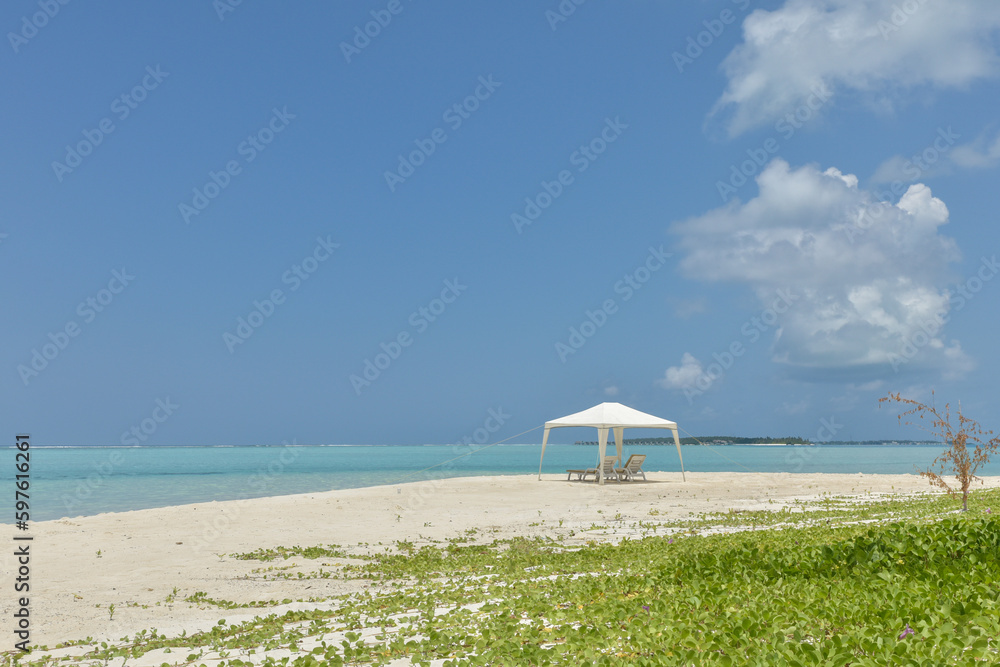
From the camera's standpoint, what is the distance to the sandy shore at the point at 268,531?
24.7ft

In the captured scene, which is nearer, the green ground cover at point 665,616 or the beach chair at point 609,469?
the green ground cover at point 665,616

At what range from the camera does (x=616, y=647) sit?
4492mm

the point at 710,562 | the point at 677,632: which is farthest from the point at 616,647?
the point at 710,562

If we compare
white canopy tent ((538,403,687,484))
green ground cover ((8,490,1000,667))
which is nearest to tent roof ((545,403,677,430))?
white canopy tent ((538,403,687,484))

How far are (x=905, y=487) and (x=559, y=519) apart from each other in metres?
14.6

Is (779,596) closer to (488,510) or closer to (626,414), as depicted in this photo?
(488,510)

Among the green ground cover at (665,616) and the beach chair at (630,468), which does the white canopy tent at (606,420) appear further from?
the green ground cover at (665,616)

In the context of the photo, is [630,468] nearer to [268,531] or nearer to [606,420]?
[606,420]

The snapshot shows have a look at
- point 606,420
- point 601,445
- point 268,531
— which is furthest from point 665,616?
point 601,445

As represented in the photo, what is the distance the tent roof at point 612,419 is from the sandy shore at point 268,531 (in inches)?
79.2

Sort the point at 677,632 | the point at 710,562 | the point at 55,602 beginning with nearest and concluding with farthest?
the point at 677,632 < the point at 710,562 < the point at 55,602

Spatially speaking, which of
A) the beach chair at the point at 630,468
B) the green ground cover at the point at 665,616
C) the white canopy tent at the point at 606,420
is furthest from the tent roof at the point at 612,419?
the green ground cover at the point at 665,616

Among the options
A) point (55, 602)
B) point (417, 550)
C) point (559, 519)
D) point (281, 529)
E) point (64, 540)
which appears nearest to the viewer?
point (55, 602)

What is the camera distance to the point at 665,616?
4.86 m
